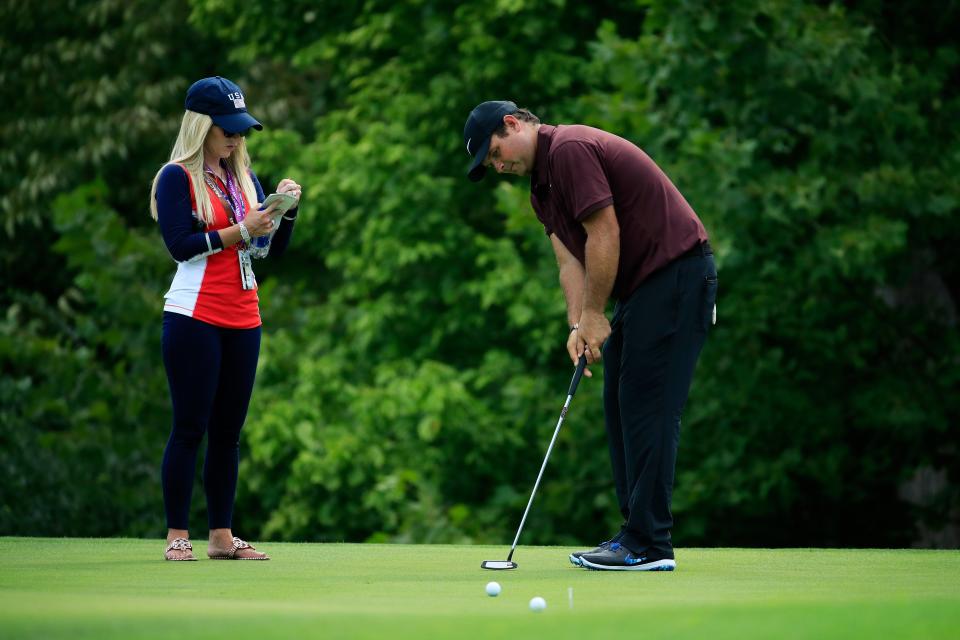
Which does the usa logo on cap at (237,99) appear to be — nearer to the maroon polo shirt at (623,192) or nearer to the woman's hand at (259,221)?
the woman's hand at (259,221)

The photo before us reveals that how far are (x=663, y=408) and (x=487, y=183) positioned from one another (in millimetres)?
9380

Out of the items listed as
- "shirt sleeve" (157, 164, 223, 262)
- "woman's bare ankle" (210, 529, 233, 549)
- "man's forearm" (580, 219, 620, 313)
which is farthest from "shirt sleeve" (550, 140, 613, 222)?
"woman's bare ankle" (210, 529, 233, 549)

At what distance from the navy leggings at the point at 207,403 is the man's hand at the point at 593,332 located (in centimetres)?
129

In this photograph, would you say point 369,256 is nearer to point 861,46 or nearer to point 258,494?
point 258,494

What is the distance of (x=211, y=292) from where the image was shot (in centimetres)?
580

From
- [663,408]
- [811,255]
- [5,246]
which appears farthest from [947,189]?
[5,246]

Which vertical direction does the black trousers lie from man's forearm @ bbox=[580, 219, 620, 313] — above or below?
below

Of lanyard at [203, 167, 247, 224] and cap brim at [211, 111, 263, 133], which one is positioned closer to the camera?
cap brim at [211, 111, 263, 133]

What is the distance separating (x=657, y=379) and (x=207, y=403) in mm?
1705

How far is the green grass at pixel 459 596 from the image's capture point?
11.8 feet

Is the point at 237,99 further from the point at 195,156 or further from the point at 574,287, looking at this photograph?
the point at 574,287

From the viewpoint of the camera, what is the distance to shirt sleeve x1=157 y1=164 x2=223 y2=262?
571cm

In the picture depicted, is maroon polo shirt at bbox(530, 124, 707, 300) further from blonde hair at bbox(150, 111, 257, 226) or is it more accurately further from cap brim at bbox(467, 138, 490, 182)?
blonde hair at bbox(150, 111, 257, 226)

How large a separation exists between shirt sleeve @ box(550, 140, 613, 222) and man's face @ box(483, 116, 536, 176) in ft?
0.43
